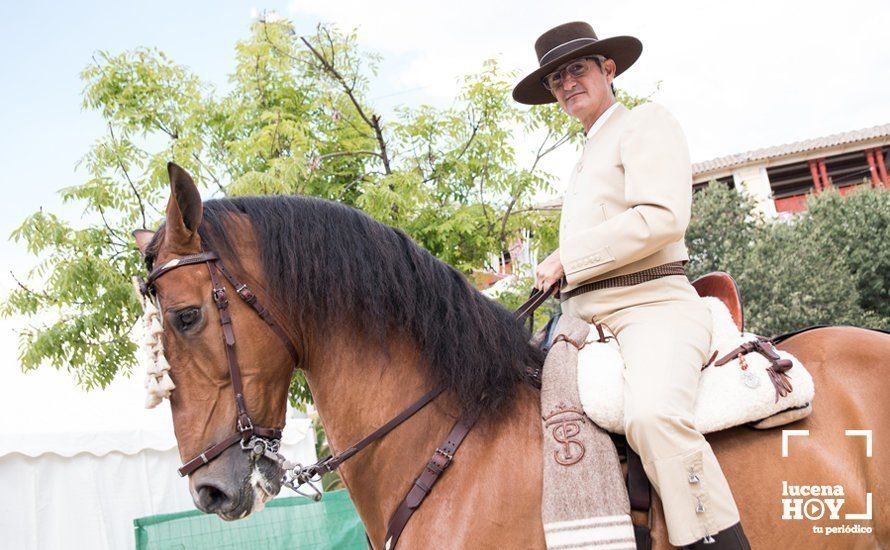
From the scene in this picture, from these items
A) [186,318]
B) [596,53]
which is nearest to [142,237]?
[186,318]

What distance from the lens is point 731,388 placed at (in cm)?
227

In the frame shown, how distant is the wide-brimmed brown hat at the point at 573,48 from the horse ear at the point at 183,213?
5.35 ft

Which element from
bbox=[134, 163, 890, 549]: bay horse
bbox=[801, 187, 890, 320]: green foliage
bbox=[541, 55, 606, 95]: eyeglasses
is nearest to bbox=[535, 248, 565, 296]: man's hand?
bbox=[134, 163, 890, 549]: bay horse

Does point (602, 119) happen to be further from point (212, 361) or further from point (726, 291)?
point (212, 361)

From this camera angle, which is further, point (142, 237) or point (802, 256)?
point (802, 256)

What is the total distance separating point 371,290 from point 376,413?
449 millimetres

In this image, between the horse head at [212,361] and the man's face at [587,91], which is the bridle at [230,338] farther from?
the man's face at [587,91]

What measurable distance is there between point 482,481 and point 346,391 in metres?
0.59

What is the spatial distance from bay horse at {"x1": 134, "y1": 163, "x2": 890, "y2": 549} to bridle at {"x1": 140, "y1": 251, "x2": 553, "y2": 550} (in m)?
0.02

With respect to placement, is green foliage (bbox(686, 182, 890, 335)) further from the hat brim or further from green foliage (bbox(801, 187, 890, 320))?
the hat brim

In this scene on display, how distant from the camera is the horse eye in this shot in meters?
2.16

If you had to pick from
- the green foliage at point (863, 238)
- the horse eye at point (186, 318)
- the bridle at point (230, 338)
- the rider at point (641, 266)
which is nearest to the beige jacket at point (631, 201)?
the rider at point (641, 266)

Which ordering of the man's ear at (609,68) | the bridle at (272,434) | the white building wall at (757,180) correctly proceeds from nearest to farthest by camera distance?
the bridle at (272,434) < the man's ear at (609,68) < the white building wall at (757,180)

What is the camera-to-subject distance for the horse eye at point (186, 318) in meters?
2.16
